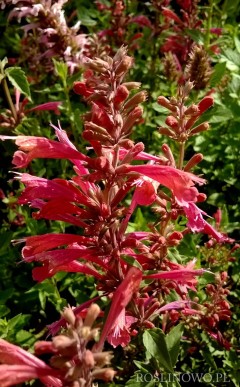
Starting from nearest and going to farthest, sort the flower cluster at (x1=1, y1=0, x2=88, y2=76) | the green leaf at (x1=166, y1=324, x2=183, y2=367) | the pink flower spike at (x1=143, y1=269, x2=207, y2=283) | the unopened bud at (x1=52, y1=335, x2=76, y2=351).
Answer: the unopened bud at (x1=52, y1=335, x2=76, y2=351), the pink flower spike at (x1=143, y1=269, x2=207, y2=283), the green leaf at (x1=166, y1=324, x2=183, y2=367), the flower cluster at (x1=1, y1=0, x2=88, y2=76)

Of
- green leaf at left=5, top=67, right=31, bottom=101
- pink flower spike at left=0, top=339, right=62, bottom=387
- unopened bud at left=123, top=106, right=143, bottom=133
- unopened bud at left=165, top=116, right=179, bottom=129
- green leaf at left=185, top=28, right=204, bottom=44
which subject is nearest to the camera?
pink flower spike at left=0, top=339, right=62, bottom=387

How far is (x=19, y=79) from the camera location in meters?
3.32

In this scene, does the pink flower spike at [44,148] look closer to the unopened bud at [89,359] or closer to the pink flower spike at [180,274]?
the pink flower spike at [180,274]

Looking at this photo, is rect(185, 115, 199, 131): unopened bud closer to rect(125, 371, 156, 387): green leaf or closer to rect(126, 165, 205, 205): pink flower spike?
rect(126, 165, 205, 205): pink flower spike

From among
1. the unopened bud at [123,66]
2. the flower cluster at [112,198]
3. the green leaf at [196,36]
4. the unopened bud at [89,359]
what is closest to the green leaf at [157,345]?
the flower cluster at [112,198]

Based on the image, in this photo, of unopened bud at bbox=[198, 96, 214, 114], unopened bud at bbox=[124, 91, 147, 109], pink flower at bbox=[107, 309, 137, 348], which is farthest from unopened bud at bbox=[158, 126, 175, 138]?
pink flower at bbox=[107, 309, 137, 348]

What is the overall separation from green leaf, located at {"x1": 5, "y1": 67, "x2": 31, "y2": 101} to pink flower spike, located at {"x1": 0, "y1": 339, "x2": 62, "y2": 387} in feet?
6.61

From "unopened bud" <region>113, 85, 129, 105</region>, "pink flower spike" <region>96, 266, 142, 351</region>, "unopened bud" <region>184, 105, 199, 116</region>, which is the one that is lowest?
"pink flower spike" <region>96, 266, 142, 351</region>

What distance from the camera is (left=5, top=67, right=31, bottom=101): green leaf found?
129 inches

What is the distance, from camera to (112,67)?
1.97m

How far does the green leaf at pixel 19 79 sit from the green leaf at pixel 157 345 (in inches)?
71.7

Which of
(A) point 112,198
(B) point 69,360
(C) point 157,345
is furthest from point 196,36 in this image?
(B) point 69,360

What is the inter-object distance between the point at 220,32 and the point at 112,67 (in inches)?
117

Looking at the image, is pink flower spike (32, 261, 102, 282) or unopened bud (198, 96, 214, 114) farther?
unopened bud (198, 96, 214, 114)
